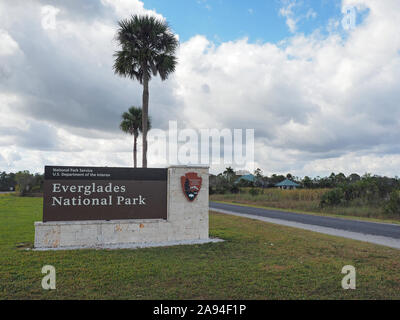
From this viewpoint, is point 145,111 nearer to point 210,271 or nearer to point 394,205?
point 210,271

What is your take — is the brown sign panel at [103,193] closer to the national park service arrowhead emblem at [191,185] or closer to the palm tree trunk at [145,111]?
the national park service arrowhead emblem at [191,185]

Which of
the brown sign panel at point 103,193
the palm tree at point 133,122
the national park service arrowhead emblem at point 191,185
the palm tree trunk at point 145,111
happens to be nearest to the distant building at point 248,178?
the palm tree at point 133,122

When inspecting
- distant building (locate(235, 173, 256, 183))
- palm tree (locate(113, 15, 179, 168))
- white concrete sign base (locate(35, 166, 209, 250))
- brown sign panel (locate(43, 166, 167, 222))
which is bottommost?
white concrete sign base (locate(35, 166, 209, 250))

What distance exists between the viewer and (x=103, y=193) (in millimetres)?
10039

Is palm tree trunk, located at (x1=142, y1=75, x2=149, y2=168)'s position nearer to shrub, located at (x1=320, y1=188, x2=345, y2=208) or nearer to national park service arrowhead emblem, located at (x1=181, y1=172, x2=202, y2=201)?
national park service arrowhead emblem, located at (x1=181, y1=172, x2=202, y2=201)

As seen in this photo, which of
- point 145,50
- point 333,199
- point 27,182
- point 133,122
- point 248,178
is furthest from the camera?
point 248,178

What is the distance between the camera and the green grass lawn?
17.4 ft

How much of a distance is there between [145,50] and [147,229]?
1170cm

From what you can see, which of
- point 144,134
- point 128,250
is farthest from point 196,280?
point 144,134

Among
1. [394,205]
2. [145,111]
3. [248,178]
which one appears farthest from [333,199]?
[248,178]

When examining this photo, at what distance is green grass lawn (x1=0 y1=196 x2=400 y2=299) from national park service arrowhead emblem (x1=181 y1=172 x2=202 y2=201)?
193 centimetres

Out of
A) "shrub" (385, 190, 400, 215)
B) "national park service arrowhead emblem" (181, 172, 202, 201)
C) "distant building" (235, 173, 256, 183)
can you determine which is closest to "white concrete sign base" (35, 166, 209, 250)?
"national park service arrowhead emblem" (181, 172, 202, 201)

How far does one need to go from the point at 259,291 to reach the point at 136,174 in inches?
245
